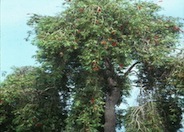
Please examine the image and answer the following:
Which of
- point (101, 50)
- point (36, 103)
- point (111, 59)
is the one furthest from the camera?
point (36, 103)

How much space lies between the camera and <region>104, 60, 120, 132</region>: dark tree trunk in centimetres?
1134

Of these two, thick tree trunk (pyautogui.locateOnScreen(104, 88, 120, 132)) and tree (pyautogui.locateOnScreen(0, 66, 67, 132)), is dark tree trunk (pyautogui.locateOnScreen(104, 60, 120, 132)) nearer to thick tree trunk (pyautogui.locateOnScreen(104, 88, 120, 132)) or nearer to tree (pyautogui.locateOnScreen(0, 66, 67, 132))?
thick tree trunk (pyautogui.locateOnScreen(104, 88, 120, 132))

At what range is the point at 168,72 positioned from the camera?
1153 centimetres

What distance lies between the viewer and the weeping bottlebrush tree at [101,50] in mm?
10266

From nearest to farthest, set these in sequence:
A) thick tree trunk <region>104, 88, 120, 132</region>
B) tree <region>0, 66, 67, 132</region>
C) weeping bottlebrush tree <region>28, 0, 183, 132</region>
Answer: weeping bottlebrush tree <region>28, 0, 183, 132</region> → thick tree trunk <region>104, 88, 120, 132</region> → tree <region>0, 66, 67, 132</region>

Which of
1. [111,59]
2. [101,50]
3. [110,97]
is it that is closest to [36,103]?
[110,97]

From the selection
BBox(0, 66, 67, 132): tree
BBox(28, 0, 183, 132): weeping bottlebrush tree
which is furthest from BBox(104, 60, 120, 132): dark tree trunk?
BBox(0, 66, 67, 132): tree

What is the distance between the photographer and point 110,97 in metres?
11.6

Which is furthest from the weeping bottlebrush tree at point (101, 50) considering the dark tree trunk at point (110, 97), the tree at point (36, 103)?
the tree at point (36, 103)

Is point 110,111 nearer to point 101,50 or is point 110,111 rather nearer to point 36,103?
point 101,50

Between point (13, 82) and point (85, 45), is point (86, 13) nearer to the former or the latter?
point (85, 45)

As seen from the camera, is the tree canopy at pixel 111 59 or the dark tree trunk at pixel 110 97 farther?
the dark tree trunk at pixel 110 97

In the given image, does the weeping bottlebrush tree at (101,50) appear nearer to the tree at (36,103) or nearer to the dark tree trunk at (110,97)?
the dark tree trunk at (110,97)

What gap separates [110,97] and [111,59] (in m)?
1.14
